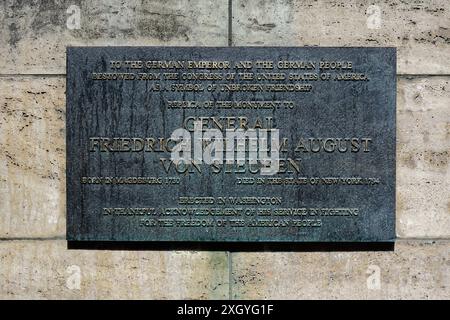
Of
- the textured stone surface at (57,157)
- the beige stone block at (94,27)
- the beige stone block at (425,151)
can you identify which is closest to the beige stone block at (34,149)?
the textured stone surface at (57,157)

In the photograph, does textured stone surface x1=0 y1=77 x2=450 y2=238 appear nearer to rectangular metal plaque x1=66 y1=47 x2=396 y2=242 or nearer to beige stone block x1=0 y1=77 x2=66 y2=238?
beige stone block x1=0 y1=77 x2=66 y2=238

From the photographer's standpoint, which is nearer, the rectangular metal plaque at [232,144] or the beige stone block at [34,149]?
the rectangular metal plaque at [232,144]

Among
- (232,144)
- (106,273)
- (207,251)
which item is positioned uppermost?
(232,144)

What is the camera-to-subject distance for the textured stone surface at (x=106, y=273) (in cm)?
523

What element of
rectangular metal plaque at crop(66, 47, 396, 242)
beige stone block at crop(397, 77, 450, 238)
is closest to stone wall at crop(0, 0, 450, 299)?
beige stone block at crop(397, 77, 450, 238)

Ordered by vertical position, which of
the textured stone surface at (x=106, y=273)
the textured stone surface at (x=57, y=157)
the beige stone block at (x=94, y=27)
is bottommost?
the textured stone surface at (x=106, y=273)

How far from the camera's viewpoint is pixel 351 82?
201 inches

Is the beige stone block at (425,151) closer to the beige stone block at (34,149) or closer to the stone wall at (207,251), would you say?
the stone wall at (207,251)

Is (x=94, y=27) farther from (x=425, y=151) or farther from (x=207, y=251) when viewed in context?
(x=425, y=151)

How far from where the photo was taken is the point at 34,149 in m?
5.27

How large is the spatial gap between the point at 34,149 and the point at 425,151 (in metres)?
3.00

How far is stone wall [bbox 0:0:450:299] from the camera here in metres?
5.23

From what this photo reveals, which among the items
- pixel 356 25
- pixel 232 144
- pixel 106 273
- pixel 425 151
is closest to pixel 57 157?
pixel 106 273

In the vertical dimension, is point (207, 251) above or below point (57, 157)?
below
